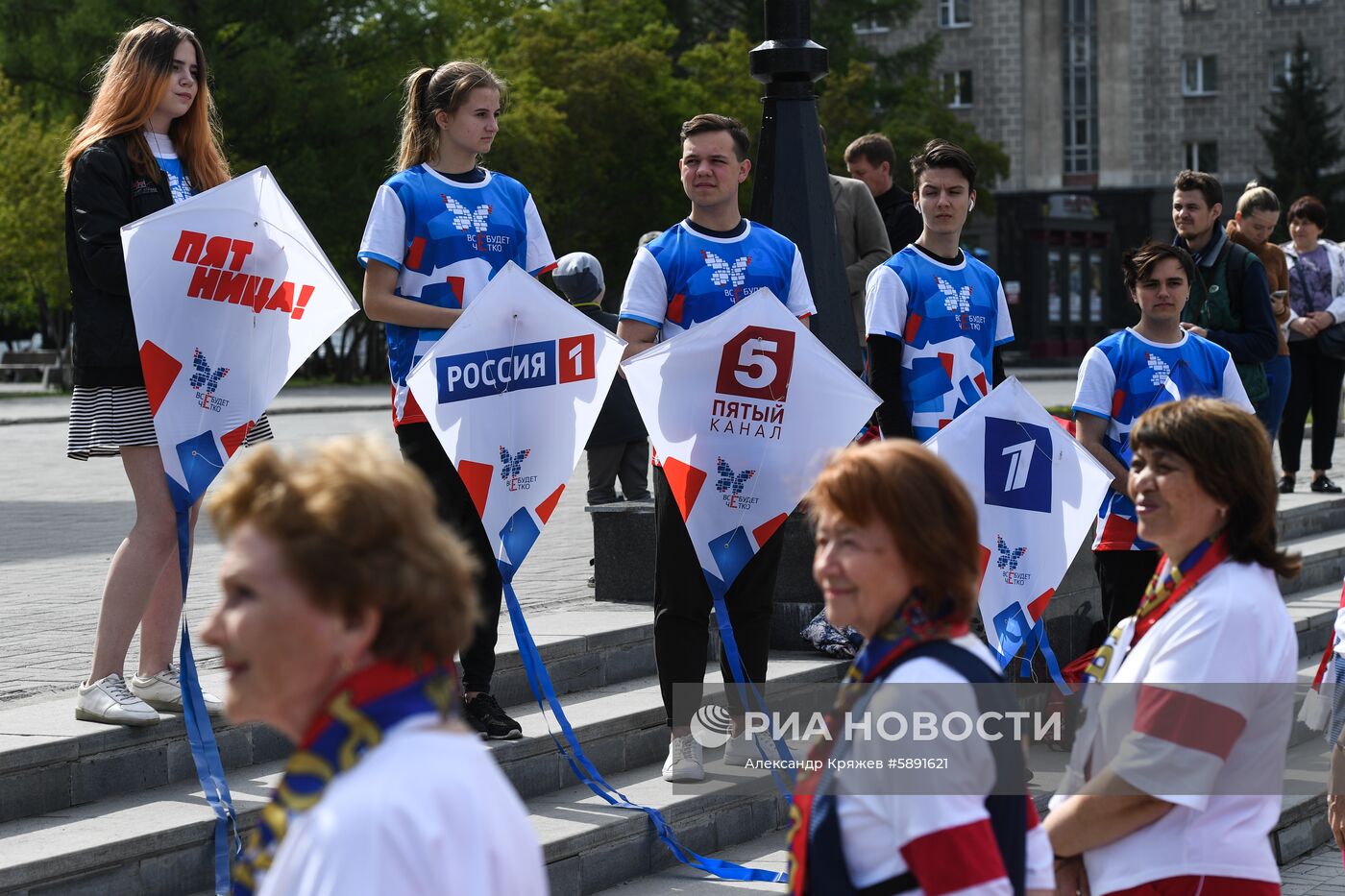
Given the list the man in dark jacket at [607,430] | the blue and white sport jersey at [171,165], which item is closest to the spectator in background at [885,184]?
the man in dark jacket at [607,430]

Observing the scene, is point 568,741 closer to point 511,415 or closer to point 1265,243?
point 511,415

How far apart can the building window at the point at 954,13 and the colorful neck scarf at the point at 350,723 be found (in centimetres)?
6477

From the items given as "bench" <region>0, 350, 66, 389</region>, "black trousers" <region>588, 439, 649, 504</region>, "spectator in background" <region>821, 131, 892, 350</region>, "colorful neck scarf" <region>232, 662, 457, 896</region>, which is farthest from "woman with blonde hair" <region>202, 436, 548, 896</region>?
"bench" <region>0, 350, 66, 389</region>

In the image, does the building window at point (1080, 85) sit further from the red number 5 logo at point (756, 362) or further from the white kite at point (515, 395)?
the white kite at point (515, 395)

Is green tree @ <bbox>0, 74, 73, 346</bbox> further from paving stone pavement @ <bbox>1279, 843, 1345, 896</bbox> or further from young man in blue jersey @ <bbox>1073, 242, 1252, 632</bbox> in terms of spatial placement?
paving stone pavement @ <bbox>1279, 843, 1345, 896</bbox>

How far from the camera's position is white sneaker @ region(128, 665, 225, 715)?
5.09 m

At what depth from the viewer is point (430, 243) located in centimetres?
543

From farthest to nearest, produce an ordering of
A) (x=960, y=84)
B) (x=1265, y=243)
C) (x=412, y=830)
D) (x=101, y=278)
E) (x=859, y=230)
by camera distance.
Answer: (x=960, y=84)
(x=1265, y=243)
(x=859, y=230)
(x=101, y=278)
(x=412, y=830)

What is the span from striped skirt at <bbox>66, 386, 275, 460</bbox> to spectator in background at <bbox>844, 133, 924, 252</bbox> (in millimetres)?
4063

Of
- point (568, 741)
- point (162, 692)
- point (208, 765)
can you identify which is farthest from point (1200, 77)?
point (208, 765)

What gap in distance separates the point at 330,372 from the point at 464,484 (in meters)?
42.4

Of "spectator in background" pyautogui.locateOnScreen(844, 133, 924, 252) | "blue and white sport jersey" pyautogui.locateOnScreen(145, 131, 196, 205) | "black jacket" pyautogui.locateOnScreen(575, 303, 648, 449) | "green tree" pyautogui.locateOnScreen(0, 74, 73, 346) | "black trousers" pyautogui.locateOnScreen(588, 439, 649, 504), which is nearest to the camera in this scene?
"blue and white sport jersey" pyautogui.locateOnScreen(145, 131, 196, 205)

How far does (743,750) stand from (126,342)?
7.67 ft

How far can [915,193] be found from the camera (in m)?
6.21
